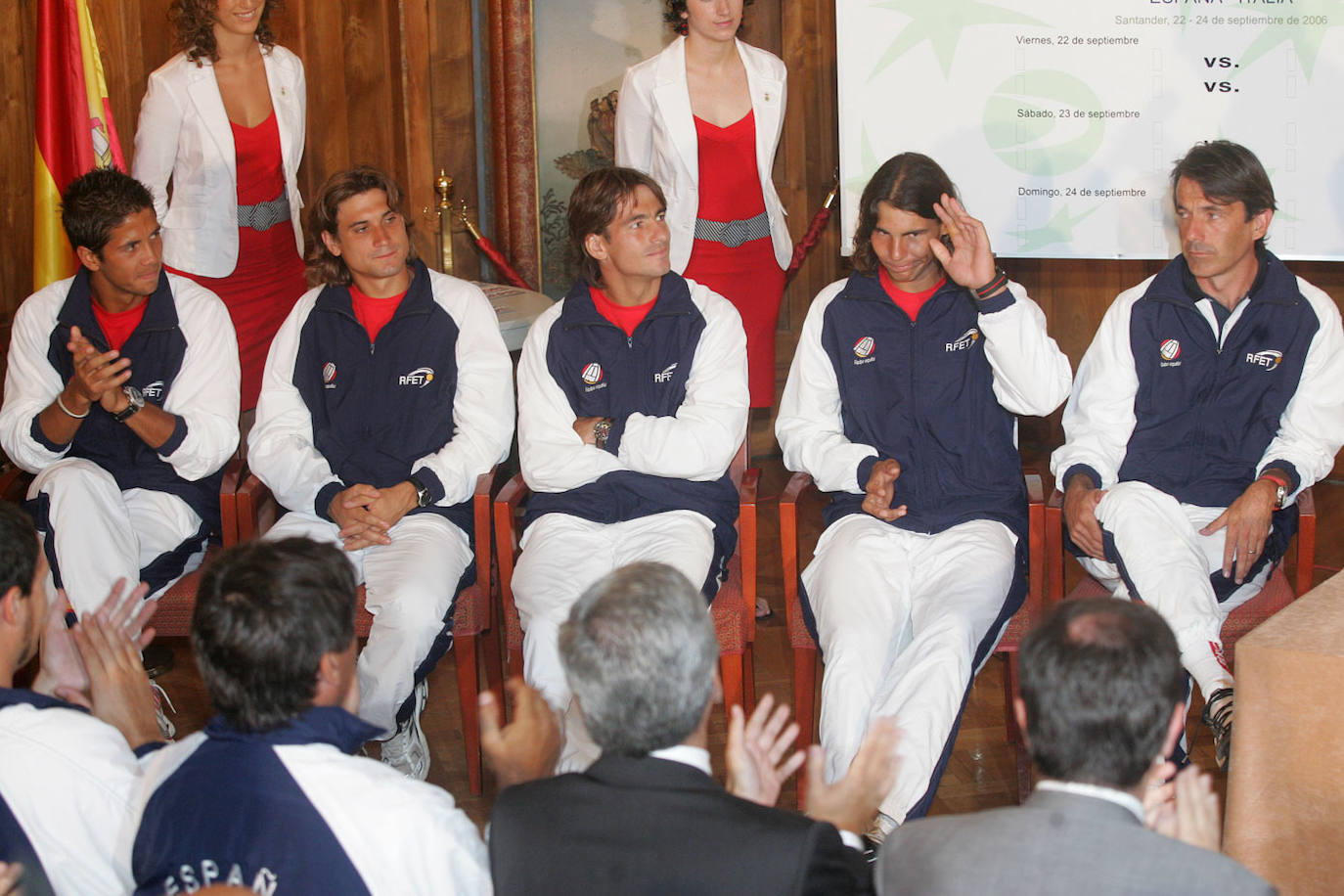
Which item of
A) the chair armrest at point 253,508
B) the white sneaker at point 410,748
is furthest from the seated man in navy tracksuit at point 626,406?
the chair armrest at point 253,508

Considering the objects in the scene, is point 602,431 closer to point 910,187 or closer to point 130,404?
point 910,187

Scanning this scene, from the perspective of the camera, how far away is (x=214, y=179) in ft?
14.3

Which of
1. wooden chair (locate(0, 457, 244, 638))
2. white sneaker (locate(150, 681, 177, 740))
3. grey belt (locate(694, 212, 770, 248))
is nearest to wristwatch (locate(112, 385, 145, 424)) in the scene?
wooden chair (locate(0, 457, 244, 638))

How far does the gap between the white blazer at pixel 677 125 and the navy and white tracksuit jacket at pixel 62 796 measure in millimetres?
2793

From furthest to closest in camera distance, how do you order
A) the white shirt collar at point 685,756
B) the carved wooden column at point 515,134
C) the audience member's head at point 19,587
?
1. the carved wooden column at point 515,134
2. the audience member's head at point 19,587
3. the white shirt collar at point 685,756

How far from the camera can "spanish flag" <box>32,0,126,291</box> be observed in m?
4.37

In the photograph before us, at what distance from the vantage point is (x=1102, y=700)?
4.96 feet

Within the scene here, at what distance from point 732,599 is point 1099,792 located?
4.93 feet

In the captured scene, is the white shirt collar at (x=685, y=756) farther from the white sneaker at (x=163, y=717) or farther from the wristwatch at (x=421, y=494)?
Answer: the white sneaker at (x=163, y=717)

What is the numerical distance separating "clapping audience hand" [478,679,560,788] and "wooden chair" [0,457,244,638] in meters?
1.32

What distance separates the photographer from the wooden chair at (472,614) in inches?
119

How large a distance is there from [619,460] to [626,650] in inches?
62.3

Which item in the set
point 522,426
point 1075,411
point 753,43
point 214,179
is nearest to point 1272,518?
point 1075,411

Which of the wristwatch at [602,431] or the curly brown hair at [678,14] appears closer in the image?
the wristwatch at [602,431]
